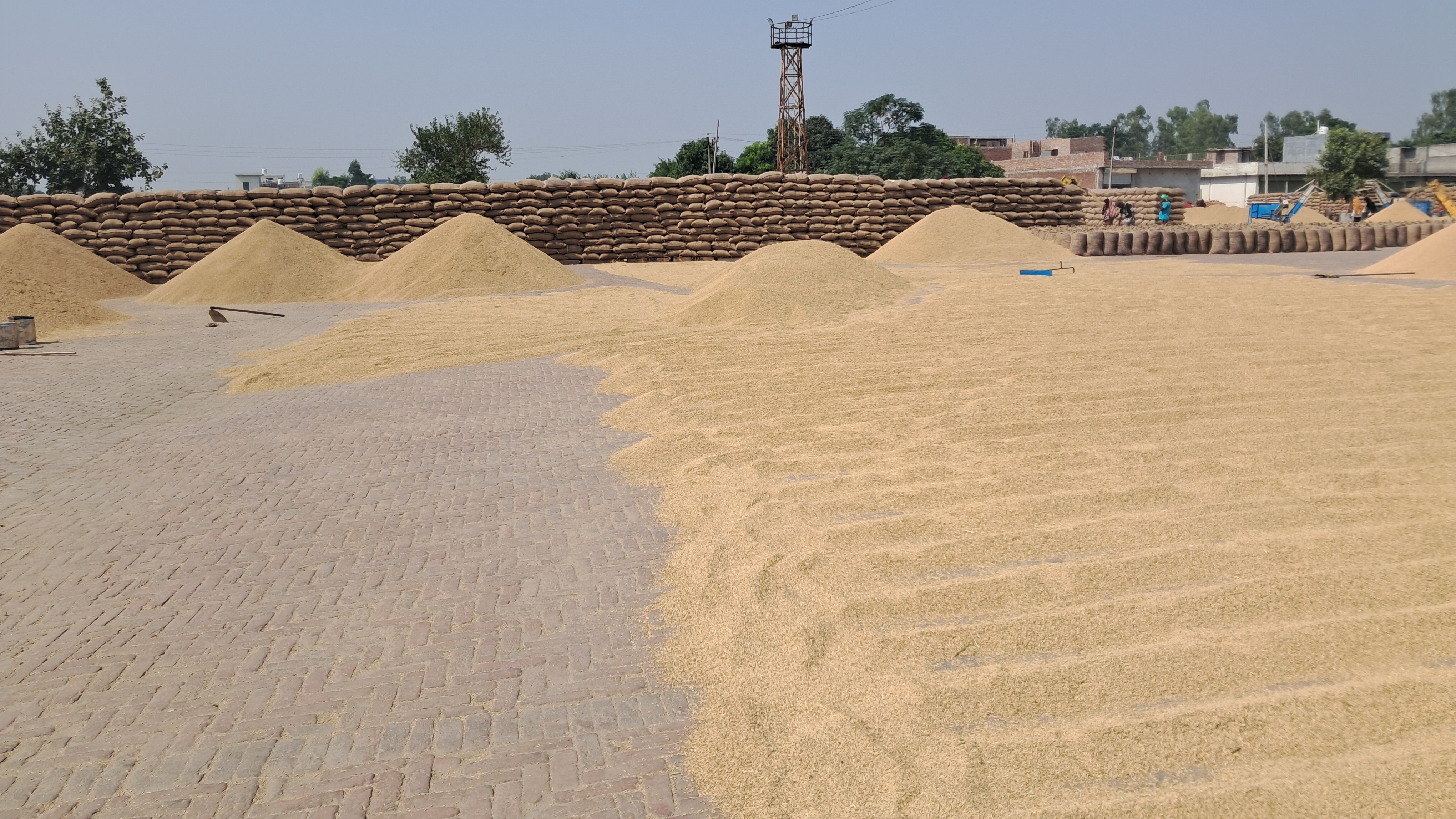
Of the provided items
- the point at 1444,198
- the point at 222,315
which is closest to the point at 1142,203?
the point at 1444,198

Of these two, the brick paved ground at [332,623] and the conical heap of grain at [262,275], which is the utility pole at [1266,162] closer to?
the conical heap of grain at [262,275]

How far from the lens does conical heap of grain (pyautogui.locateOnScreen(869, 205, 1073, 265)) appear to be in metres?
21.8

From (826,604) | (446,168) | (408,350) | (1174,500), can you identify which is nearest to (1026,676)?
(826,604)

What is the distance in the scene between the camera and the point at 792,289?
1198cm

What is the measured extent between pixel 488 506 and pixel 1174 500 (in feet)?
11.9

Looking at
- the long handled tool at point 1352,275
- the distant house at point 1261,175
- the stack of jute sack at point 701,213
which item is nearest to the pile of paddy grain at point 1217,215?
the distant house at point 1261,175

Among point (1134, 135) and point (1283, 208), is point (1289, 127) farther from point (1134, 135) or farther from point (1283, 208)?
point (1283, 208)

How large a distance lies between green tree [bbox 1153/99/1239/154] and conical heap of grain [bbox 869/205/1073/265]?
5248 inches

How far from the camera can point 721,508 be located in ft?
17.3

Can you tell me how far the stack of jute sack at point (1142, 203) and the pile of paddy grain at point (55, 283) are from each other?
88.5ft

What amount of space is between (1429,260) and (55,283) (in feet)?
72.9

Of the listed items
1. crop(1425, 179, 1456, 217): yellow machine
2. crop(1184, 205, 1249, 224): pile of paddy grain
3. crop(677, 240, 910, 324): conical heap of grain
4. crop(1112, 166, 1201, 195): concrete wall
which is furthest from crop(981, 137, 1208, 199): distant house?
crop(677, 240, 910, 324): conical heap of grain

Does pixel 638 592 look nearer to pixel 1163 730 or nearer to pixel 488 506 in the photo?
pixel 488 506

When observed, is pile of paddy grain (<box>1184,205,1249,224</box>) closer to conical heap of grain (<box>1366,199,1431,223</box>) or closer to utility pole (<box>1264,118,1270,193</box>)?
utility pole (<box>1264,118,1270,193</box>)
